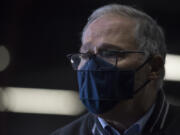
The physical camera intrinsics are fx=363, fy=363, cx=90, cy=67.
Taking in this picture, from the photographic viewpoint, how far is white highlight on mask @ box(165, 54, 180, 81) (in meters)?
3.39

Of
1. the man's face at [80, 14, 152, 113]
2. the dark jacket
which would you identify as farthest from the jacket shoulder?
the man's face at [80, 14, 152, 113]

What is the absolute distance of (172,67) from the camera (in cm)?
346

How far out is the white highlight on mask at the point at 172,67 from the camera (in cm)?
339

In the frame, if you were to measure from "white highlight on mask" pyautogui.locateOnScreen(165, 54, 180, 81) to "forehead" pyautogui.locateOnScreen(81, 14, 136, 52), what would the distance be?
161 cm

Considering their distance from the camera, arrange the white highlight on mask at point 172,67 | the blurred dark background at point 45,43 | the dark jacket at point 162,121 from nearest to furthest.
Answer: the dark jacket at point 162,121, the blurred dark background at point 45,43, the white highlight on mask at point 172,67

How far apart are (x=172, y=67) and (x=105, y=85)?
1.85 m

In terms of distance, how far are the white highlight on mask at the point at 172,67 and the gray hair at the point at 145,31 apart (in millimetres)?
1478

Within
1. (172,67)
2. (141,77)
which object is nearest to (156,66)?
(141,77)

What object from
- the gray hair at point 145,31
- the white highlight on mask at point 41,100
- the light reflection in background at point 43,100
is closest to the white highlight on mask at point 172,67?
the light reflection in background at point 43,100

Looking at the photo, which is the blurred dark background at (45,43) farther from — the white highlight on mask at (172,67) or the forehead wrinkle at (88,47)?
the forehead wrinkle at (88,47)

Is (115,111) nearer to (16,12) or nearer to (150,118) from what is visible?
(150,118)

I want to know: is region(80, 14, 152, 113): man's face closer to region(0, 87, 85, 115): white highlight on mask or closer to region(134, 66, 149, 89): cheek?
region(134, 66, 149, 89): cheek

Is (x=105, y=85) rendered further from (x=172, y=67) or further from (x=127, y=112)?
(x=172, y=67)

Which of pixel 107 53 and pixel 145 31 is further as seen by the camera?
pixel 145 31
